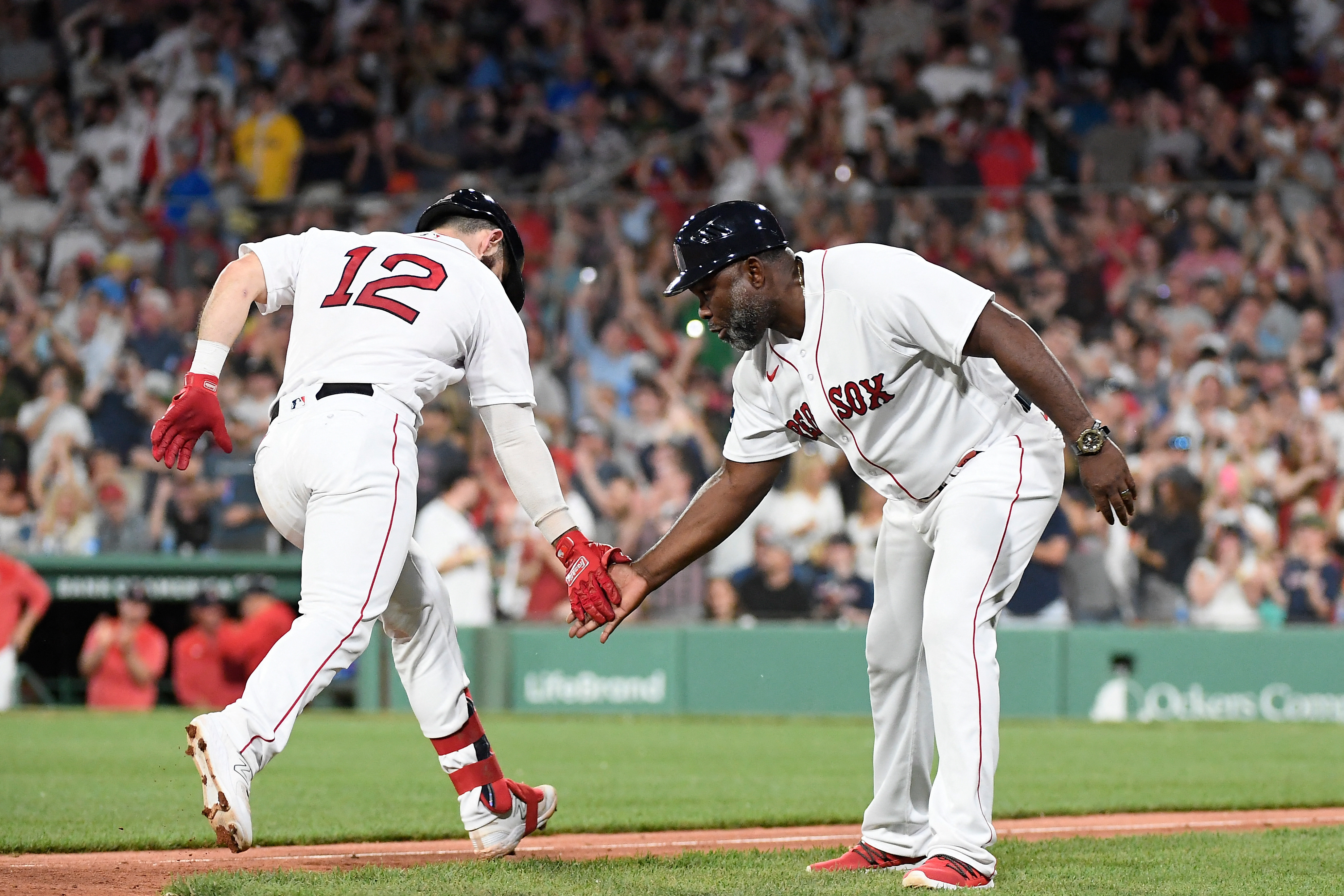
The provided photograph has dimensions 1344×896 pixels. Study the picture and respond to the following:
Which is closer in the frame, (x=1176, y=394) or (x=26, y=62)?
(x=1176, y=394)

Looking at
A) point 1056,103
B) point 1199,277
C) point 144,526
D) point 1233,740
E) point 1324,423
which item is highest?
point 1056,103

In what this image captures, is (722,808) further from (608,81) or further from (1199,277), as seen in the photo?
(608,81)

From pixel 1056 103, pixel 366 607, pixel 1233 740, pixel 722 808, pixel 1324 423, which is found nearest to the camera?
pixel 366 607

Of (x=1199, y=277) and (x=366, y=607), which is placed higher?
(x=1199, y=277)

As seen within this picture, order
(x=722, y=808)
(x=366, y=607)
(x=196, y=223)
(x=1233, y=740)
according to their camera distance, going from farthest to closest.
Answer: (x=196, y=223) → (x=1233, y=740) → (x=722, y=808) → (x=366, y=607)

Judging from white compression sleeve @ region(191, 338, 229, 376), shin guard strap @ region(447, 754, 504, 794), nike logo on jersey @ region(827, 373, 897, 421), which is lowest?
shin guard strap @ region(447, 754, 504, 794)

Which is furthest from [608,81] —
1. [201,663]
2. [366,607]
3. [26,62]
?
[366,607]

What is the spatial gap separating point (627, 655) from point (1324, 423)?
569cm

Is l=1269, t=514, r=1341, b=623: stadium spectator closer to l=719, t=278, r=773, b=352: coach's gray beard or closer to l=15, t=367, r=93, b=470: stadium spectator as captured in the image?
l=719, t=278, r=773, b=352: coach's gray beard

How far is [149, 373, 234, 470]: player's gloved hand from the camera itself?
175 inches

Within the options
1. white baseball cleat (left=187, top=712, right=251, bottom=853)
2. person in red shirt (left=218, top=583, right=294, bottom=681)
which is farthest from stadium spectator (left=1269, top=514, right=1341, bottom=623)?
white baseball cleat (left=187, top=712, right=251, bottom=853)

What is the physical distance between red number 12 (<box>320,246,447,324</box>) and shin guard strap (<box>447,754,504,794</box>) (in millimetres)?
1487

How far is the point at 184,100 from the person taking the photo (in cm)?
1638

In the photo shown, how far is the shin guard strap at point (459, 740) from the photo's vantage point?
16.7 feet
